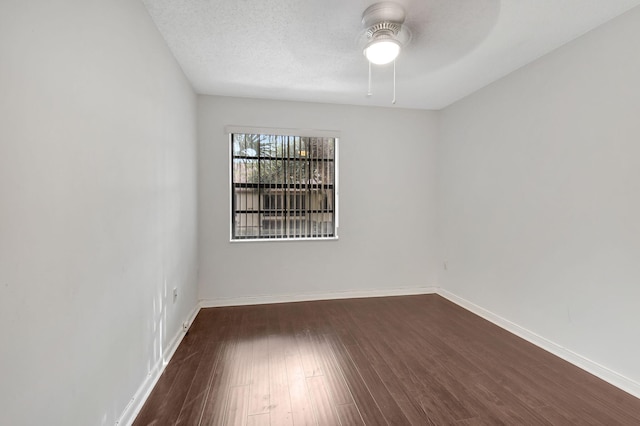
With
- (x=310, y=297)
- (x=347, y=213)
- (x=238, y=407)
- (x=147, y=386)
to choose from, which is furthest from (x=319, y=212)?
(x=147, y=386)

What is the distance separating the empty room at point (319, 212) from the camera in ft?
3.44

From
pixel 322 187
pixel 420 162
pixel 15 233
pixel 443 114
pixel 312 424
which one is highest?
pixel 443 114

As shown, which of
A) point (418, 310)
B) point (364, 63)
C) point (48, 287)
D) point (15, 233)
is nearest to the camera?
point (15, 233)

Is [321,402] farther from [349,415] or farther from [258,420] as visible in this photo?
[258,420]

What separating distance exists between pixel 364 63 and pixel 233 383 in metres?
2.84

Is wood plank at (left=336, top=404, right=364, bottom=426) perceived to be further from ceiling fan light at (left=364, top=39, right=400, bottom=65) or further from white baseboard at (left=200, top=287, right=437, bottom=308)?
ceiling fan light at (left=364, top=39, right=400, bottom=65)

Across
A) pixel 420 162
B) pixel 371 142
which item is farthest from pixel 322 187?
pixel 420 162

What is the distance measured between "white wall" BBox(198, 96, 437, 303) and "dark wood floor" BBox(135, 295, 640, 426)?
680mm

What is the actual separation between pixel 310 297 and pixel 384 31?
292 cm

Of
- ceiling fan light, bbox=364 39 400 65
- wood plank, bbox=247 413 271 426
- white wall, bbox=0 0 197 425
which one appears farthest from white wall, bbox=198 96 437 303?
wood plank, bbox=247 413 271 426

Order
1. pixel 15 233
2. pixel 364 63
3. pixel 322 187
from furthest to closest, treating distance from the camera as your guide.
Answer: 1. pixel 322 187
2. pixel 364 63
3. pixel 15 233

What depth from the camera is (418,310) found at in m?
3.22

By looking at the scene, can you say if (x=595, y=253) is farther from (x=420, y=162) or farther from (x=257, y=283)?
(x=257, y=283)

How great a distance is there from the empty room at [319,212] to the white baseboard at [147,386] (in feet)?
0.08
